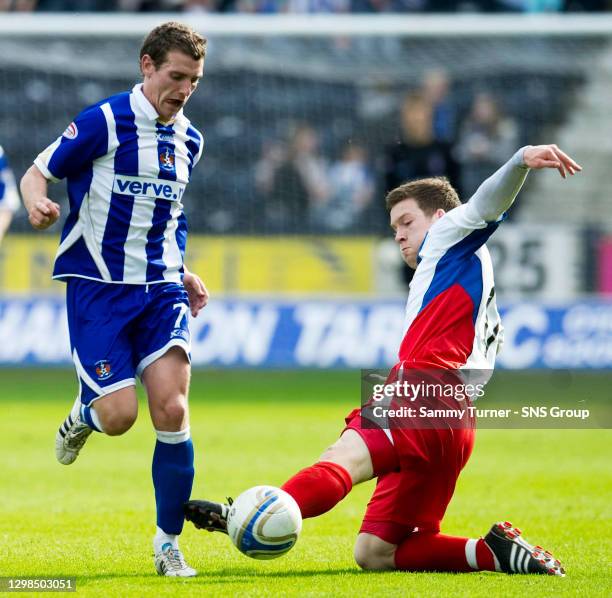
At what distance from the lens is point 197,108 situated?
16.0 metres

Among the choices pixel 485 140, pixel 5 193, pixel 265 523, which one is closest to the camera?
pixel 265 523

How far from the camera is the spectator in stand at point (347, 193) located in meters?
15.4

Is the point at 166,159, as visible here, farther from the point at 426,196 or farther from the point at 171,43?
the point at 426,196

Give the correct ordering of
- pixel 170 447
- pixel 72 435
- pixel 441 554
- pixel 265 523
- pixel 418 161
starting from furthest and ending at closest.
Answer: pixel 418 161 → pixel 72 435 → pixel 170 447 → pixel 441 554 → pixel 265 523

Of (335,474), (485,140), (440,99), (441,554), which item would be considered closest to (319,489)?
(335,474)

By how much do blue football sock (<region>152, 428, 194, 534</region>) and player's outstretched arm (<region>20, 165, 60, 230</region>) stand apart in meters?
1.01

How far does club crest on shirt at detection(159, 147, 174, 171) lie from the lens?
5.56m

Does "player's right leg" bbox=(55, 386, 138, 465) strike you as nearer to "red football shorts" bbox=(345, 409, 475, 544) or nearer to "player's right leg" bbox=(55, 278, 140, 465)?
"player's right leg" bbox=(55, 278, 140, 465)

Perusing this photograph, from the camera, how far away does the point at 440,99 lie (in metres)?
15.9

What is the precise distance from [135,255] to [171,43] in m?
0.92

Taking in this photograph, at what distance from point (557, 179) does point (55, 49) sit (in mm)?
6750

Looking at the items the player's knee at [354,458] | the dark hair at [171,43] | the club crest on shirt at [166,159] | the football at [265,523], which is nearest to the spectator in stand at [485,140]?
the club crest on shirt at [166,159]

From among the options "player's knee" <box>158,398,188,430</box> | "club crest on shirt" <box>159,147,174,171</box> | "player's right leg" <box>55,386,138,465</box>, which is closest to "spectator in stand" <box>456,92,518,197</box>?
"club crest on shirt" <box>159,147,174,171</box>

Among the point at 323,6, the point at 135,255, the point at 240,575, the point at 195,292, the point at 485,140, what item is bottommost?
the point at 240,575
